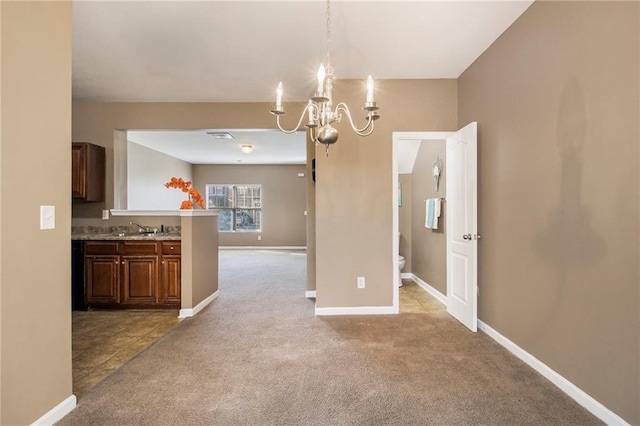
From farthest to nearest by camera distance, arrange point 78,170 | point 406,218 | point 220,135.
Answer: point 220,135 → point 406,218 → point 78,170

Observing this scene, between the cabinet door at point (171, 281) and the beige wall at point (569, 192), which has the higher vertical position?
the beige wall at point (569, 192)

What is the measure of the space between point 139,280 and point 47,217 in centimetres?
239

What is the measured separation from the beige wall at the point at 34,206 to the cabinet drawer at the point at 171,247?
1877mm

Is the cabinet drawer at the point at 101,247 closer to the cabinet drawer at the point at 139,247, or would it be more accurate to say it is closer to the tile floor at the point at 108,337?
the cabinet drawer at the point at 139,247

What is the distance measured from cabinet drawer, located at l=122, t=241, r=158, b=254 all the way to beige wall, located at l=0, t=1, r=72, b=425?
198 cm

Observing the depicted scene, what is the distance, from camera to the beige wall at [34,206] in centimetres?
157

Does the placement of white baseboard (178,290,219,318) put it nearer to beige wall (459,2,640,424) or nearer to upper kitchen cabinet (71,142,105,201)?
upper kitchen cabinet (71,142,105,201)

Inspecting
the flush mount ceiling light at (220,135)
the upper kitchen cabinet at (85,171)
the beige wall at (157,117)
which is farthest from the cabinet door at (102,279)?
the flush mount ceiling light at (220,135)

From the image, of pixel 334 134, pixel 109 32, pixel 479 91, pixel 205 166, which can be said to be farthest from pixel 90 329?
pixel 205 166

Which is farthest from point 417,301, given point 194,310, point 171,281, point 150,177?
point 150,177

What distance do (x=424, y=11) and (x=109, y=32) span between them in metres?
2.55

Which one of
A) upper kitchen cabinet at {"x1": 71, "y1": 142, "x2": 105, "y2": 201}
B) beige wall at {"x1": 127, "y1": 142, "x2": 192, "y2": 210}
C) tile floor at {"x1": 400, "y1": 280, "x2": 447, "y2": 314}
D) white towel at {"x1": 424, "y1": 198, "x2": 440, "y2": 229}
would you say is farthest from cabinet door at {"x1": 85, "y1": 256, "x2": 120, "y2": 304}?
white towel at {"x1": 424, "y1": 198, "x2": 440, "y2": 229}

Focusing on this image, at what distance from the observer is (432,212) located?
453cm

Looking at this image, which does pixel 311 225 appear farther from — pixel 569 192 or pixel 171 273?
pixel 569 192
